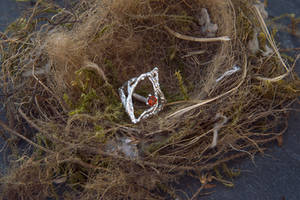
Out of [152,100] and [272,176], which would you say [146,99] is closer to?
[152,100]

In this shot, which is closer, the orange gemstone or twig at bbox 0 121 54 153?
twig at bbox 0 121 54 153

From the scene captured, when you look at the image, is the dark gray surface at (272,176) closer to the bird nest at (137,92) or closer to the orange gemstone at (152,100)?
the bird nest at (137,92)

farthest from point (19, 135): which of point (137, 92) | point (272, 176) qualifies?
point (272, 176)

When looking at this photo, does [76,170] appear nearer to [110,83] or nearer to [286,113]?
[110,83]

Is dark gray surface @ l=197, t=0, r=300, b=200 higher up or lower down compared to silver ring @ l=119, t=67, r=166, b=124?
lower down

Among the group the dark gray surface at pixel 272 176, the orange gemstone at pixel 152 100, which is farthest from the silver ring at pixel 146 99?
the dark gray surface at pixel 272 176

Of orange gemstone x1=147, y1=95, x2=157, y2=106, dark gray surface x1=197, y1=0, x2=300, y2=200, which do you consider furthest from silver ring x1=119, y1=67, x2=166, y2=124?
dark gray surface x1=197, y1=0, x2=300, y2=200

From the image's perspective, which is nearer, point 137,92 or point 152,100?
point 152,100

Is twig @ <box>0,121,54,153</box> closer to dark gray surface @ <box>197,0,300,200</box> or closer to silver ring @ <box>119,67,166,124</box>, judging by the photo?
silver ring @ <box>119,67,166,124</box>

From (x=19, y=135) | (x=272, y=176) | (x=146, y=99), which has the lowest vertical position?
(x=272, y=176)
